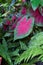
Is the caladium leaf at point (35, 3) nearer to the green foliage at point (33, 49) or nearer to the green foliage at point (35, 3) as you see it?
the green foliage at point (35, 3)

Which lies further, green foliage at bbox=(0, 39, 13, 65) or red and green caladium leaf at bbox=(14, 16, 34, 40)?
red and green caladium leaf at bbox=(14, 16, 34, 40)

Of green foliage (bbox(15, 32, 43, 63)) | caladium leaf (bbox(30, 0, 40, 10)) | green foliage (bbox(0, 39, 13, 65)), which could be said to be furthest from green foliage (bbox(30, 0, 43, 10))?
green foliage (bbox(0, 39, 13, 65))

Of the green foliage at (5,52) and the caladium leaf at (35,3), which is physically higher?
the caladium leaf at (35,3)

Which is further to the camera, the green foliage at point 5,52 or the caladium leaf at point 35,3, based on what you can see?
the caladium leaf at point 35,3

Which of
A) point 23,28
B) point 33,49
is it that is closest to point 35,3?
point 23,28

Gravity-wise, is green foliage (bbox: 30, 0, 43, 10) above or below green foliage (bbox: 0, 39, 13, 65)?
above

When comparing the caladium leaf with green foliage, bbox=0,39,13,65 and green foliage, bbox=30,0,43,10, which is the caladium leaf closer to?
green foliage, bbox=30,0,43,10

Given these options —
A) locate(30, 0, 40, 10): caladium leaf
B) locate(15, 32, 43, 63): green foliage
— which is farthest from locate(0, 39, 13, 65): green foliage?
locate(30, 0, 40, 10): caladium leaf

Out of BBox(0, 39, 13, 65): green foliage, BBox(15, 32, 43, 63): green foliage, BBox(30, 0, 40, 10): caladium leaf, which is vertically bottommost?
BBox(0, 39, 13, 65): green foliage

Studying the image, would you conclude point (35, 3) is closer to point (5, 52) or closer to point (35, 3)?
point (35, 3)

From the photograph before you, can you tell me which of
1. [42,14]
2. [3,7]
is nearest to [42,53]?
[42,14]

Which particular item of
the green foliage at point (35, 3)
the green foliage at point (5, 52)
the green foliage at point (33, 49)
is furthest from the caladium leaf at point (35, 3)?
the green foliage at point (5, 52)
